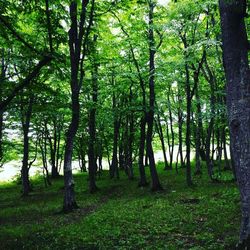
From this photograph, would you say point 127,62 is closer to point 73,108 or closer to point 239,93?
point 73,108

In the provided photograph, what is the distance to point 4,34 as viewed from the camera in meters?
10.4

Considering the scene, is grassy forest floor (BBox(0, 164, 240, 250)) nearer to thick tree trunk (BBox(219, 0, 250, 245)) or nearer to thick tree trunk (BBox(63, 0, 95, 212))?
thick tree trunk (BBox(63, 0, 95, 212))

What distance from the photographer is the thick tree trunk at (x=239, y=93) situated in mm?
8047

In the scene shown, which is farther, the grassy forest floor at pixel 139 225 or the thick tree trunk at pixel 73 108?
the thick tree trunk at pixel 73 108

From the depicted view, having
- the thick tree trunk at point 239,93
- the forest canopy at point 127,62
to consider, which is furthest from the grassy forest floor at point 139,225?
the thick tree trunk at point 239,93

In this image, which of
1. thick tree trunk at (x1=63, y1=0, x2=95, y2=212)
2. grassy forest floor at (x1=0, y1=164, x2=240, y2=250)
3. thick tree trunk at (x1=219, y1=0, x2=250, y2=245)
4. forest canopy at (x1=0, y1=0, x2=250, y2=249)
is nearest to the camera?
thick tree trunk at (x1=219, y1=0, x2=250, y2=245)

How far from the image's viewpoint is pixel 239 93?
8102 millimetres

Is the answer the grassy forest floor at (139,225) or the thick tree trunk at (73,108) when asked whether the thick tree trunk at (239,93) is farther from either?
the thick tree trunk at (73,108)

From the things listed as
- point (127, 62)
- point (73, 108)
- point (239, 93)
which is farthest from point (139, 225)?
point (127, 62)

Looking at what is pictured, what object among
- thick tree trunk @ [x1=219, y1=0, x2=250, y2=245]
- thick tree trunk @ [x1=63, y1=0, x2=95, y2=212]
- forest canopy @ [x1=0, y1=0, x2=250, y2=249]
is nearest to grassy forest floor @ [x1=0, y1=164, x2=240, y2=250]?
forest canopy @ [x1=0, y1=0, x2=250, y2=249]

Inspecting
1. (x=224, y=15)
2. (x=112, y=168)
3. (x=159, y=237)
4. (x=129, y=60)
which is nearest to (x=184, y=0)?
(x=129, y=60)

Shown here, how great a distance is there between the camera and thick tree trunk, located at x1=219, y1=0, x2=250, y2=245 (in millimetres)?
8047

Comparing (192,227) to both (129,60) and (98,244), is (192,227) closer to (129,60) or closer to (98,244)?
(98,244)

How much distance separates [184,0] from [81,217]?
614 inches
